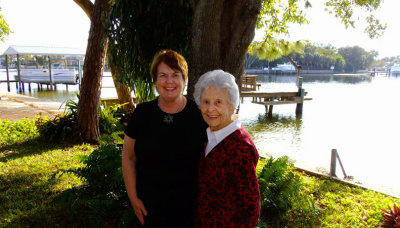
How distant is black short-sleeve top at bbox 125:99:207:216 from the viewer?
189 cm

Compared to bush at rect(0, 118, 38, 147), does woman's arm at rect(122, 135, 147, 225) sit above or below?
above

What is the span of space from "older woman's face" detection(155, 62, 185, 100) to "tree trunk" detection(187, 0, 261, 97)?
122 centimetres

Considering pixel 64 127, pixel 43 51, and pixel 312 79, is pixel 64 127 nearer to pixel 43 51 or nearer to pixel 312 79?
pixel 43 51

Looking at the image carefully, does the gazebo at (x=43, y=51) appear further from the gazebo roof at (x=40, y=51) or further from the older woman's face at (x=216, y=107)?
the older woman's face at (x=216, y=107)

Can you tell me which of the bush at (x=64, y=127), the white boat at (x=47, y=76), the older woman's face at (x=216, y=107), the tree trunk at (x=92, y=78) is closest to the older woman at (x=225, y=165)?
the older woman's face at (x=216, y=107)

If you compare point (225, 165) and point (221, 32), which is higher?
point (221, 32)

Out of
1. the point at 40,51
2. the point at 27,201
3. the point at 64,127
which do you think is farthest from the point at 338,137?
the point at 40,51

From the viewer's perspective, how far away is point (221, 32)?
306cm

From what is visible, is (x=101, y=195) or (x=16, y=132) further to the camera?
(x=16, y=132)

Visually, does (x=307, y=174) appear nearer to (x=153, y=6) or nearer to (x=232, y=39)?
(x=232, y=39)

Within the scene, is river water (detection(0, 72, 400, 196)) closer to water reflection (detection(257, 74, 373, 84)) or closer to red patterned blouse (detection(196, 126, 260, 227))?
red patterned blouse (detection(196, 126, 260, 227))

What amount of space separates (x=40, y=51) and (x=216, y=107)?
2919 cm

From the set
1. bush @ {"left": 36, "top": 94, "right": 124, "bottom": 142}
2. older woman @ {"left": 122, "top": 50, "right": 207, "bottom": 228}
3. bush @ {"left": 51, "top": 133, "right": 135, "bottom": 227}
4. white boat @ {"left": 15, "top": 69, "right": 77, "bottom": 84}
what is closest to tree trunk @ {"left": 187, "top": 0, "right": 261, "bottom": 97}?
older woman @ {"left": 122, "top": 50, "right": 207, "bottom": 228}

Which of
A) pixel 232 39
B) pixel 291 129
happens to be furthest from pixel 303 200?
pixel 291 129
